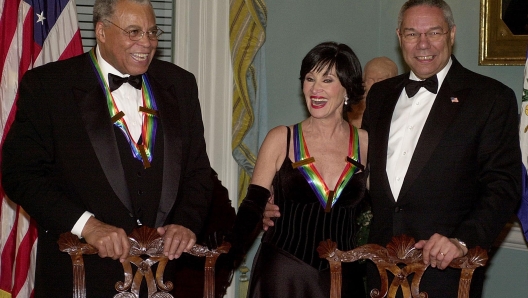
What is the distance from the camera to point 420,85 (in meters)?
3.17

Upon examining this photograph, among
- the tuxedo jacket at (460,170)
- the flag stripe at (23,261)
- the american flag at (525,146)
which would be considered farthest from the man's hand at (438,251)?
the flag stripe at (23,261)

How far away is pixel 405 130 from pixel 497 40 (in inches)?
90.0

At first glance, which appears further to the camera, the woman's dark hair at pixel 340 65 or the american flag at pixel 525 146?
the american flag at pixel 525 146

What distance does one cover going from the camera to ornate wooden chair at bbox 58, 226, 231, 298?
2492 mm

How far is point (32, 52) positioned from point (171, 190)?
1.82 m

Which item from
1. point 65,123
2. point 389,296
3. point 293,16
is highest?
point 293,16

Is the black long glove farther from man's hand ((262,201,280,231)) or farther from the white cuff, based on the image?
the white cuff

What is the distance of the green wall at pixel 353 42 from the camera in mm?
5129

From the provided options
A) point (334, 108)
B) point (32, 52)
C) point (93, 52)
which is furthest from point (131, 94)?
point (32, 52)

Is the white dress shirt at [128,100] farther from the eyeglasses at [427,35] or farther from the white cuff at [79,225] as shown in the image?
the eyeglasses at [427,35]

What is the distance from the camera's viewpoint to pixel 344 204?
3.16m

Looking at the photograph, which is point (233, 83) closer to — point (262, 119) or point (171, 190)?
point (262, 119)

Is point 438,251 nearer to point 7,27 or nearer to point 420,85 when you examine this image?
point 420,85

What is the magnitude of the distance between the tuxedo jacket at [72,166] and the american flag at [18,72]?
1.32 meters
